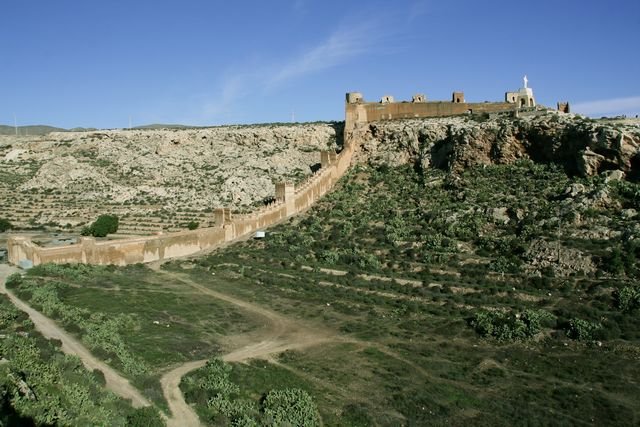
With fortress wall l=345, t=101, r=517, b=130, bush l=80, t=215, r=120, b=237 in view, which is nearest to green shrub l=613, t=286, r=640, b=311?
fortress wall l=345, t=101, r=517, b=130

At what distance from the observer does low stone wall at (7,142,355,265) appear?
28.3m

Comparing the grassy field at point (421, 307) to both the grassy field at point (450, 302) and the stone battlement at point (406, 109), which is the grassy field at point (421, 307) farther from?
the stone battlement at point (406, 109)

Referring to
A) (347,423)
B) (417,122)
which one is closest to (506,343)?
(347,423)

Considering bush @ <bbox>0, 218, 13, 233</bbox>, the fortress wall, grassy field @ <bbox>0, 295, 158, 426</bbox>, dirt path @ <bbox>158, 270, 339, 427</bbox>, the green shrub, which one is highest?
the fortress wall

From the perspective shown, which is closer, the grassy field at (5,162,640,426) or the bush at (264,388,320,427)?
the bush at (264,388,320,427)

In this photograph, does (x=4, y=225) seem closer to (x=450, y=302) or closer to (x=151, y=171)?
(x=151, y=171)

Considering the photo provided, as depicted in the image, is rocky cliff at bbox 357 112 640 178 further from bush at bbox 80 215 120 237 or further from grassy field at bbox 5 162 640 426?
bush at bbox 80 215 120 237

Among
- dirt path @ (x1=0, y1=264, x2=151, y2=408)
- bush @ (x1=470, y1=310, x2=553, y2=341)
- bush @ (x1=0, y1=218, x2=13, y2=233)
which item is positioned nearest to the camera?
dirt path @ (x1=0, y1=264, x2=151, y2=408)

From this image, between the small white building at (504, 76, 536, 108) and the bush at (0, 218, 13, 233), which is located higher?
the small white building at (504, 76, 536, 108)

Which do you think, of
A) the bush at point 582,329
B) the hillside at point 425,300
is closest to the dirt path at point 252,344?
the hillside at point 425,300

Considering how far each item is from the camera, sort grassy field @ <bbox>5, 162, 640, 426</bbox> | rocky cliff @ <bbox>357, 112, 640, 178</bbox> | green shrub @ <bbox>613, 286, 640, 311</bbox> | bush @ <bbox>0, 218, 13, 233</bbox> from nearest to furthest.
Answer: grassy field @ <bbox>5, 162, 640, 426</bbox> < green shrub @ <bbox>613, 286, 640, 311</bbox> < rocky cliff @ <bbox>357, 112, 640, 178</bbox> < bush @ <bbox>0, 218, 13, 233</bbox>

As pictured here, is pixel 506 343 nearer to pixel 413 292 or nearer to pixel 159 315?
pixel 413 292

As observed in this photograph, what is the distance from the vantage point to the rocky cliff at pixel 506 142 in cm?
3272

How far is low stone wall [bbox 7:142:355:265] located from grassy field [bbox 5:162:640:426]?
157 cm
